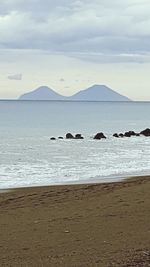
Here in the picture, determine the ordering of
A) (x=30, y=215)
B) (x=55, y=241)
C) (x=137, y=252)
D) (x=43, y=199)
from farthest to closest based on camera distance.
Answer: (x=43, y=199) → (x=30, y=215) → (x=55, y=241) → (x=137, y=252)

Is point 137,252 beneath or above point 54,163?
above

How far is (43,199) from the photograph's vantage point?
14648 millimetres

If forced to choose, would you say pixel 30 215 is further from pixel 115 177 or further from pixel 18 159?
pixel 18 159

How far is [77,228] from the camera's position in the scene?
9891 mm

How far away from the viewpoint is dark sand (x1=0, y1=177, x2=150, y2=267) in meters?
7.42

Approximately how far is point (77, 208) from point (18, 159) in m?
16.7

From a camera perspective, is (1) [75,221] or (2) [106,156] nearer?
(1) [75,221]

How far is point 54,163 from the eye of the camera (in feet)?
86.7

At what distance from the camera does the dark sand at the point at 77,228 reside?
292 inches

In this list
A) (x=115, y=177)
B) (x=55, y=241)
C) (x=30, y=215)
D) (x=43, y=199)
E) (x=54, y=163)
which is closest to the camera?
(x=55, y=241)

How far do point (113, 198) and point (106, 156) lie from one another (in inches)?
680

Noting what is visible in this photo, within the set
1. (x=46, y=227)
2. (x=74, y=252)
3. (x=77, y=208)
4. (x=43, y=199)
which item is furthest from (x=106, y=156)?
(x=74, y=252)

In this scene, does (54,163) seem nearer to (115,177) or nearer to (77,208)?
(115,177)

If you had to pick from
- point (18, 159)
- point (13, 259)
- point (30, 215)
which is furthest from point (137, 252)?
point (18, 159)
